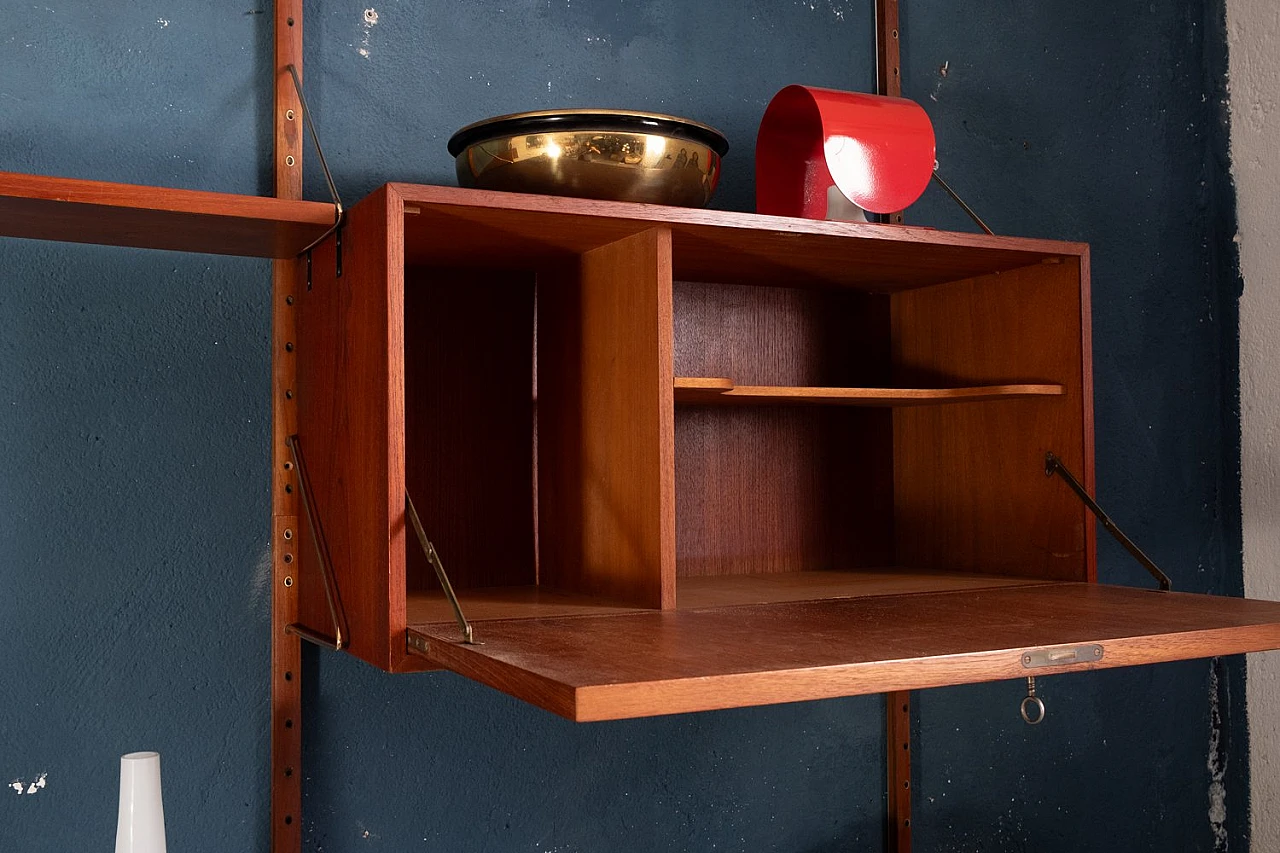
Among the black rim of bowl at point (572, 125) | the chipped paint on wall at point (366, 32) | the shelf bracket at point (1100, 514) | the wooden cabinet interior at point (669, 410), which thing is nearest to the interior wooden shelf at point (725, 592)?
the wooden cabinet interior at point (669, 410)

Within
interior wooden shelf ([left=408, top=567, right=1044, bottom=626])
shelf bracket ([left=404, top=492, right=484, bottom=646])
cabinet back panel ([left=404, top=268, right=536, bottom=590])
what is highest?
cabinet back panel ([left=404, top=268, right=536, bottom=590])

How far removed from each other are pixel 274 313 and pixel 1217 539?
6.06 ft

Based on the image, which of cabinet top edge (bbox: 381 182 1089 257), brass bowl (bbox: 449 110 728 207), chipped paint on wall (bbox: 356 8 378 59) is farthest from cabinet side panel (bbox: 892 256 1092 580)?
chipped paint on wall (bbox: 356 8 378 59)

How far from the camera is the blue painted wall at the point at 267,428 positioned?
1.55 metres

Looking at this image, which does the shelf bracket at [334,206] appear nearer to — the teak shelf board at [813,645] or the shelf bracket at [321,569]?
the shelf bracket at [321,569]

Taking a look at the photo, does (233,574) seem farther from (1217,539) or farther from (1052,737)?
(1217,539)

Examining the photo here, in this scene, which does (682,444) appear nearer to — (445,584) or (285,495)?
(285,495)

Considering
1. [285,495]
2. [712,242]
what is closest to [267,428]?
[285,495]

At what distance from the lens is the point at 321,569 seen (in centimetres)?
150

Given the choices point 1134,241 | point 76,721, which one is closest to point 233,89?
point 76,721

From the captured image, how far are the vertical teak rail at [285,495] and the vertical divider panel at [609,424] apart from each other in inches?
13.9

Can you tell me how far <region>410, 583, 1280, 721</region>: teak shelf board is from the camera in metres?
1.02

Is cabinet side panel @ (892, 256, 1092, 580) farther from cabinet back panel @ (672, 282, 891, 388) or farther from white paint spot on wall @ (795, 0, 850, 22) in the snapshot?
white paint spot on wall @ (795, 0, 850, 22)

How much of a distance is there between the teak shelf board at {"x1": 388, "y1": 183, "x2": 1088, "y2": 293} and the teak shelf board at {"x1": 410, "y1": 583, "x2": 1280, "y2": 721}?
467 millimetres
